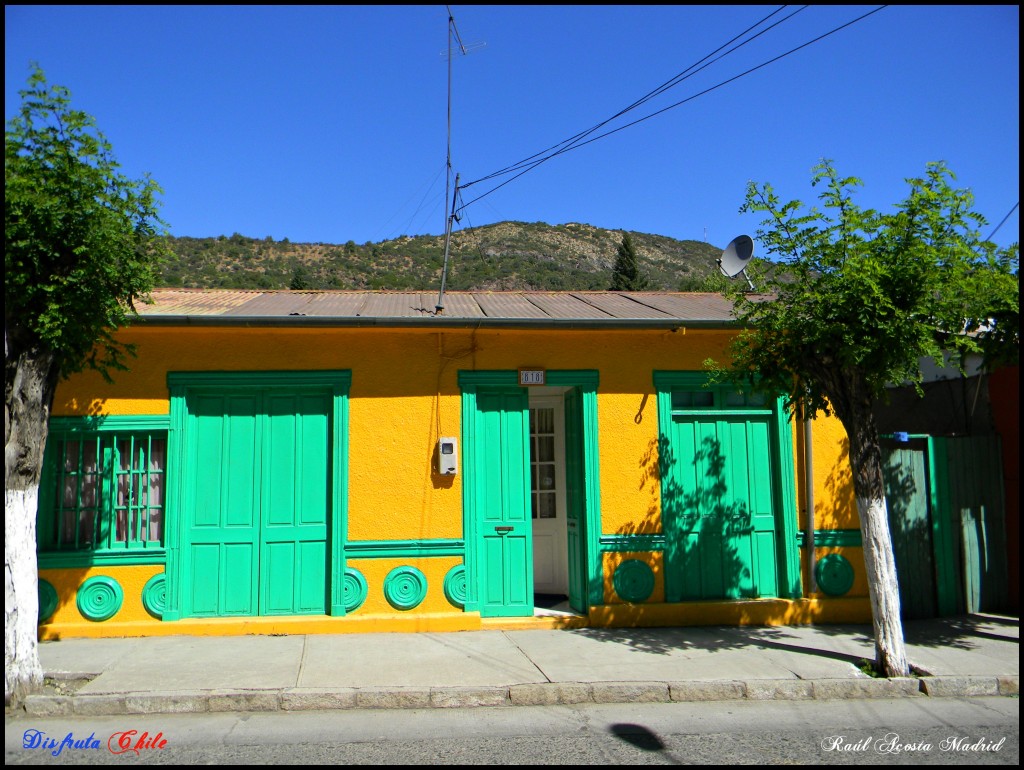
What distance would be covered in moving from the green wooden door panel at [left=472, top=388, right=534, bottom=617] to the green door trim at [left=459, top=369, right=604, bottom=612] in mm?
94

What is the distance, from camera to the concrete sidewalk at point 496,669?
552 centimetres

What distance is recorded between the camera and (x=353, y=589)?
7.58 m

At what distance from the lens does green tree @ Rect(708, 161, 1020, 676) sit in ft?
19.3

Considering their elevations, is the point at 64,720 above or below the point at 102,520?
below

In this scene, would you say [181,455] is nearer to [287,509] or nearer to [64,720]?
[287,509]

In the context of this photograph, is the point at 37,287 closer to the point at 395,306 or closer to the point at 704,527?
the point at 395,306

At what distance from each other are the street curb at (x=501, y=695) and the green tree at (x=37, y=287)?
0.55 m

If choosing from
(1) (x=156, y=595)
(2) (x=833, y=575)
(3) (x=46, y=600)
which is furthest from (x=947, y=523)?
(3) (x=46, y=600)

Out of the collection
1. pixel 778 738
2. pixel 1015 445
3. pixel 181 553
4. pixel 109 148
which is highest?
pixel 109 148

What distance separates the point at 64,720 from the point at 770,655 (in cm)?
560

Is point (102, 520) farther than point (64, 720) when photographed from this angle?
Yes

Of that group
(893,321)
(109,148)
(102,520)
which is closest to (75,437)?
(102,520)

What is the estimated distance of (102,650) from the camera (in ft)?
22.0

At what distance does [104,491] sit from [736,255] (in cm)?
734
